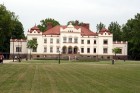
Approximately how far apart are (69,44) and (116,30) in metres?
34.0

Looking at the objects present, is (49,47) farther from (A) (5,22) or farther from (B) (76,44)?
(A) (5,22)

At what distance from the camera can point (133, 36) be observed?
371ft

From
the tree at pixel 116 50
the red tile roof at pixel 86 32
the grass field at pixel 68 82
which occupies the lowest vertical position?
the grass field at pixel 68 82

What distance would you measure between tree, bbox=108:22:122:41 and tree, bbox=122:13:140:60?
11461 mm

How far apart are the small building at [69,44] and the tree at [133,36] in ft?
9.11

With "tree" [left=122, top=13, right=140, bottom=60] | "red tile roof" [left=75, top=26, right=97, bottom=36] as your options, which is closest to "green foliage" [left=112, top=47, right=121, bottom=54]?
"tree" [left=122, top=13, right=140, bottom=60]

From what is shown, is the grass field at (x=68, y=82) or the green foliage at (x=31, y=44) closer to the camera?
the grass field at (x=68, y=82)

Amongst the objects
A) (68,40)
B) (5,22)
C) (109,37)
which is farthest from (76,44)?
(5,22)

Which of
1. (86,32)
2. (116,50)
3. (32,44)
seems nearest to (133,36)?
(116,50)

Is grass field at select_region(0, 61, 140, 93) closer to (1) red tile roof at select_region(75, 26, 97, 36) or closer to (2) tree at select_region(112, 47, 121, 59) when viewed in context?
(2) tree at select_region(112, 47, 121, 59)

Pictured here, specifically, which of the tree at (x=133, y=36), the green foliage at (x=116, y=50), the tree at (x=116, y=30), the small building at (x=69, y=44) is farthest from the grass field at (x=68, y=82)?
the tree at (x=116, y=30)

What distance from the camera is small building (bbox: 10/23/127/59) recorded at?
110 meters

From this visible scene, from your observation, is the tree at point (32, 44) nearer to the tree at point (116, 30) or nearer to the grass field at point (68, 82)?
the tree at point (116, 30)

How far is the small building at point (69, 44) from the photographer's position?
4350 inches
